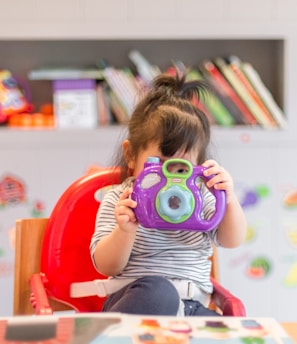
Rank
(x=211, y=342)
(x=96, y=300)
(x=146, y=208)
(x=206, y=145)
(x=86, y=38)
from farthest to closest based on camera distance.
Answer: (x=86, y=38) < (x=96, y=300) < (x=206, y=145) < (x=146, y=208) < (x=211, y=342)

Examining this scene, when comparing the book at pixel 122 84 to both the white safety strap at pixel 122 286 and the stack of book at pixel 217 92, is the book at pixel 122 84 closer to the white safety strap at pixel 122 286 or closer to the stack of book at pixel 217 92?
the stack of book at pixel 217 92

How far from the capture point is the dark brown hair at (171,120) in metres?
1.08

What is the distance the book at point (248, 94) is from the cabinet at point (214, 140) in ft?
0.16

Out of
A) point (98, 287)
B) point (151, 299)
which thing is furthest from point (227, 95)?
point (151, 299)

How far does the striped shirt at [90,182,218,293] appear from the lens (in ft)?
3.65

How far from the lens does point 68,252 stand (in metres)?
1.24

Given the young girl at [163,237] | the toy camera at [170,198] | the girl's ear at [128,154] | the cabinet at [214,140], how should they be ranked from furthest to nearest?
the cabinet at [214,140]
the girl's ear at [128,154]
the young girl at [163,237]
the toy camera at [170,198]

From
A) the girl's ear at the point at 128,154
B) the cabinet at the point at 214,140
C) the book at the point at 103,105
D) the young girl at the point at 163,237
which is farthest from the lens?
the book at the point at 103,105

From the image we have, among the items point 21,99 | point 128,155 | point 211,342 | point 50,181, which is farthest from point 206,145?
point 21,99

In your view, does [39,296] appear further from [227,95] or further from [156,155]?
[227,95]

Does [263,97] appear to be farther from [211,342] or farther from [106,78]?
[211,342]

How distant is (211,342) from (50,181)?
137cm

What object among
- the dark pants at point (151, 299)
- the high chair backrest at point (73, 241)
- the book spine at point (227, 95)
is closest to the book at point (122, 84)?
the book spine at point (227, 95)

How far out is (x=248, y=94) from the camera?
2096mm
